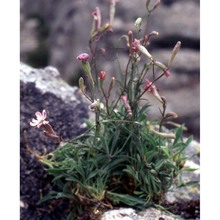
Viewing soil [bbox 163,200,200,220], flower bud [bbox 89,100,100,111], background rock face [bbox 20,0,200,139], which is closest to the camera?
flower bud [bbox 89,100,100,111]

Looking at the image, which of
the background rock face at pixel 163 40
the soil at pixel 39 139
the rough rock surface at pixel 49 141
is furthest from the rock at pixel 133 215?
the background rock face at pixel 163 40

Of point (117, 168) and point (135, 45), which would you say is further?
point (117, 168)

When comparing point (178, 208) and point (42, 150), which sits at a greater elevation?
point (42, 150)

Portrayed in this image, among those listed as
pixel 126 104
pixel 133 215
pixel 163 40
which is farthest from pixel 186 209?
pixel 163 40

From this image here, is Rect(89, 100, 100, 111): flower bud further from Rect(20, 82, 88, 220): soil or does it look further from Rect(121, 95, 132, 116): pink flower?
Rect(20, 82, 88, 220): soil

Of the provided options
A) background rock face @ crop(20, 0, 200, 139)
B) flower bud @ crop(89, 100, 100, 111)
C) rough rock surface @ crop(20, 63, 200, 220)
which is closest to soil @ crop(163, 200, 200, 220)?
rough rock surface @ crop(20, 63, 200, 220)

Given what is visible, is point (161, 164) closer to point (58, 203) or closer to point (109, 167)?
point (109, 167)

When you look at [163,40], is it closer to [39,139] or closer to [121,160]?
[39,139]

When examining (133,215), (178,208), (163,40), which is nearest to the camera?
(133,215)

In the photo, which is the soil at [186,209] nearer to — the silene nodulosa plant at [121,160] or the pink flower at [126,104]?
Answer: the silene nodulosa plant at [121,160]

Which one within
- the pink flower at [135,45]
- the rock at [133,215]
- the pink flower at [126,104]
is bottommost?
the rock at [133,215]
